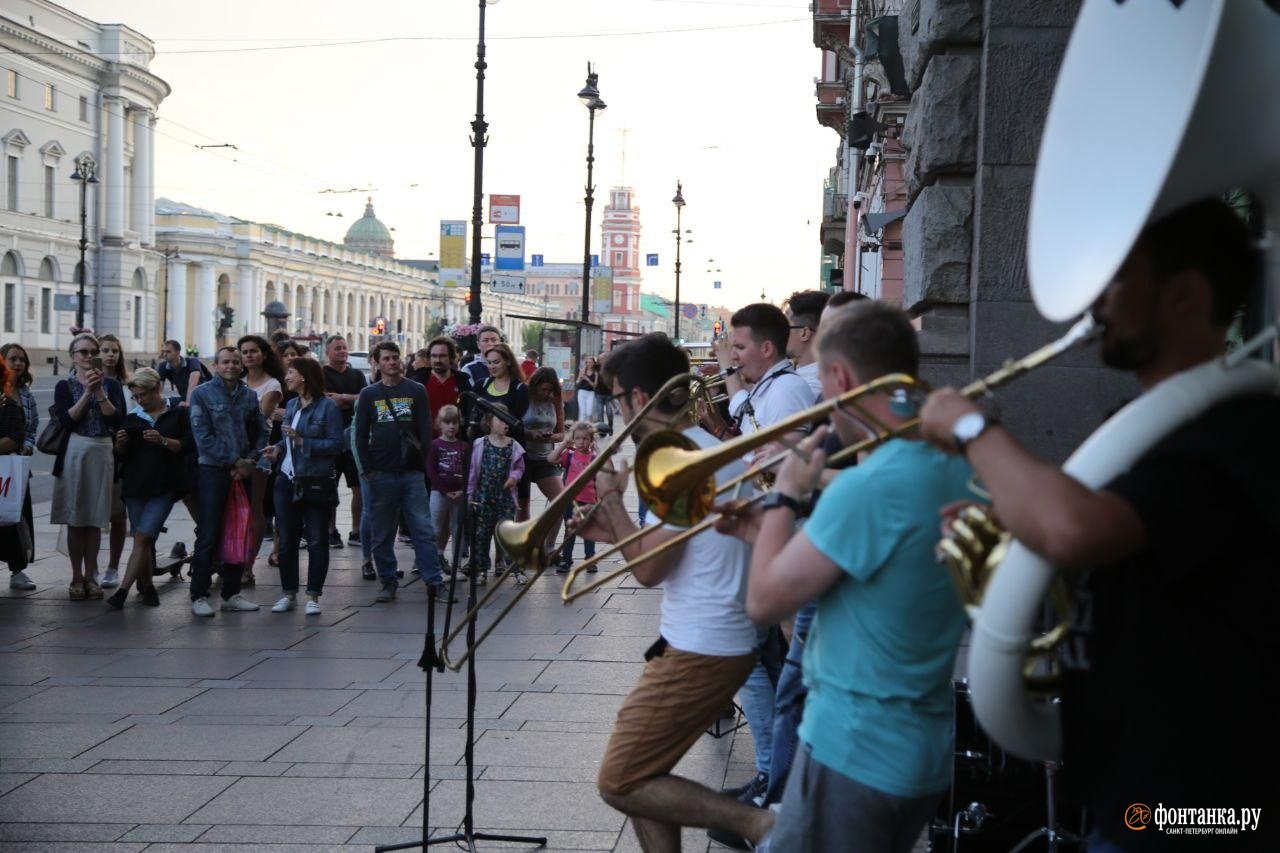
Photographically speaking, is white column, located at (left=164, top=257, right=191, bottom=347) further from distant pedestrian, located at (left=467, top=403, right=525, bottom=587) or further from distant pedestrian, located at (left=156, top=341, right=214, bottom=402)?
distant pedestrian, located at (left=467, top=403, right=525, bottom=587)

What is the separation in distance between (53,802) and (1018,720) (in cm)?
458

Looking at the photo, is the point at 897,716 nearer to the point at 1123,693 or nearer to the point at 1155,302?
the point at 1123,693

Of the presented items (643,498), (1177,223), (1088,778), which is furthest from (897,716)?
(1177,223)

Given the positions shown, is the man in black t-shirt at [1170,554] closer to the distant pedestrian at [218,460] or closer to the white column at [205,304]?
the distant pedestrian at [218,460]

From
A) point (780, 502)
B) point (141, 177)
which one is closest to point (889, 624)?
point (780, 502)

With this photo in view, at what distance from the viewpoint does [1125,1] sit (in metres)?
2.25

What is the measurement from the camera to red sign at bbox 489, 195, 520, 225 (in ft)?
94.8

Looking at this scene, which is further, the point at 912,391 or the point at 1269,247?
the point at 912,391

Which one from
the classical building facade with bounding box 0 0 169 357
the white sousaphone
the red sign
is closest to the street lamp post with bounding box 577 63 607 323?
the red sign

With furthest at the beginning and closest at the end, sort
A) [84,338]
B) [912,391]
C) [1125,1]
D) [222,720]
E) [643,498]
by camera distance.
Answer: [84,338], [222,720], [643,498], [912,391], [1125,1]

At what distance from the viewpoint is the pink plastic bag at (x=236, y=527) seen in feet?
32.2

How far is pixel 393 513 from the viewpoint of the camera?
1037cm

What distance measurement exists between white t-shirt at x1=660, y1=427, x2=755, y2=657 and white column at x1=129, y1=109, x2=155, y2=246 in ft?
283

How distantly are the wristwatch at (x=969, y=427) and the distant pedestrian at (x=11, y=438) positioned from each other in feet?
30.0
